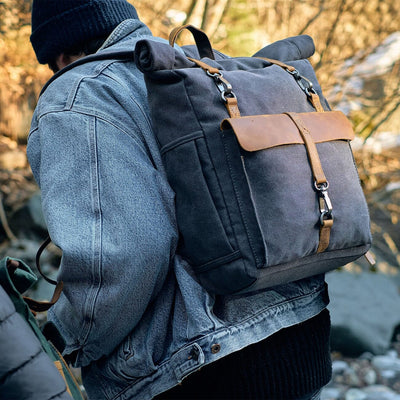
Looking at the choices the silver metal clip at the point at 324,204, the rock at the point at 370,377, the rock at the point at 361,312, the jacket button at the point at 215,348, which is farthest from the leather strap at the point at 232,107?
the rock at the point at 361,312

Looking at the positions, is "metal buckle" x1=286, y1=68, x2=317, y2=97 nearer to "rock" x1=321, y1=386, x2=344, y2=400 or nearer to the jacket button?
the jacket button

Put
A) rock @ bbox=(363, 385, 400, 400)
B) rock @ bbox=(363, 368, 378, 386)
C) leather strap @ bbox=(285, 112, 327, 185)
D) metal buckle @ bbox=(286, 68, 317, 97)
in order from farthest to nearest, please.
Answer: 1. rock @ bbox=(363, 368, 378, 386)
2. rock @ bbox=(363, 385, 400, 400)
3. metal buckle @ bbox=(286, 68, 317, 97)
4. leather strap @ bbox=(285, 112, 327, 185)

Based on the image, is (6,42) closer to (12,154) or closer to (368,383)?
(12,154)

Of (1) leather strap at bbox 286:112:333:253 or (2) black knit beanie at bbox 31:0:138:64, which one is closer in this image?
(1) leather strap at bbox 286:112:333:253

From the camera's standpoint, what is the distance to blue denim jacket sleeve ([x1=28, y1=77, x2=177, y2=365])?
49.0 inches

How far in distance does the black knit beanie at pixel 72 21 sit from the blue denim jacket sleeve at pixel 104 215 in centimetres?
45

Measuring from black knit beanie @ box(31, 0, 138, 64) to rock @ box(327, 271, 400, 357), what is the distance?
308 centimetres

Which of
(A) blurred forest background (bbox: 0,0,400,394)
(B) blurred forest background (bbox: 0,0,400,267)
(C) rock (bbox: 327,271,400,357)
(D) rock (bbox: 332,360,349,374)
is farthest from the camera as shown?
(B) blurred forest background (bbox: 0,0,400,267)

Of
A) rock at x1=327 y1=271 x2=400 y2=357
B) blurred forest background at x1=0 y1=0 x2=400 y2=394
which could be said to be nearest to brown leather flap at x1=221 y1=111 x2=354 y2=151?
rock at x1=327 y1=271 x2=400 y2=357

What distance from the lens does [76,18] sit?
1659 millimetres

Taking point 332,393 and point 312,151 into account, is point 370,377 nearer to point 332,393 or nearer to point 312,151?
point 332,393

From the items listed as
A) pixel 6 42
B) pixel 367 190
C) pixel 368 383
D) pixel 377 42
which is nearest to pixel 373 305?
pixel 368 383

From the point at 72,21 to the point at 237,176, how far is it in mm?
829

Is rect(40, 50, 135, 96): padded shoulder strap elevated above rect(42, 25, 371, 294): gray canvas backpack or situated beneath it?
elevated above
